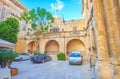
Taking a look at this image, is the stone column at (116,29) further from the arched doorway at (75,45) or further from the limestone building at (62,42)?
the arched doorway at (75,45)

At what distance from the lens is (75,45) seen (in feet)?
84.6

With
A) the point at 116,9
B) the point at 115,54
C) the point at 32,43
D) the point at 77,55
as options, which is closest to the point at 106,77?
the point at 115,54

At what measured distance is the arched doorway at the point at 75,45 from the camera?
25.3m

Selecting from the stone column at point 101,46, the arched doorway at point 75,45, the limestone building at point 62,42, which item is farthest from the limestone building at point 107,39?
the arched doorway at point 75,45

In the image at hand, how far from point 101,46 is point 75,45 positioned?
19.2 m

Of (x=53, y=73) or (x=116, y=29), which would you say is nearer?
(x=116, y=29)

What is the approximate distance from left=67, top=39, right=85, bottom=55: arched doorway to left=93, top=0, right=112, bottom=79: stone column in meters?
18.3

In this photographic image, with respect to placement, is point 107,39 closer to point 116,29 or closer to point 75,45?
point 116,29

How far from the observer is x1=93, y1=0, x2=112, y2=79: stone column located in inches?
246

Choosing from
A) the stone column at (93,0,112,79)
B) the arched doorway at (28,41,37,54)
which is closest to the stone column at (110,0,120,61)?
the stone column at (93,0,112,79)

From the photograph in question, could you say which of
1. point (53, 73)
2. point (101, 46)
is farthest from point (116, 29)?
point (53, 73)

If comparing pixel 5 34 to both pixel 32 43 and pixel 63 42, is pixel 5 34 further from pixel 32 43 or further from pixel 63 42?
pixel 32 43

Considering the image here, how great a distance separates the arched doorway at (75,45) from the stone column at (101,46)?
18.3 metres

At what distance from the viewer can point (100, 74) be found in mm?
6273
